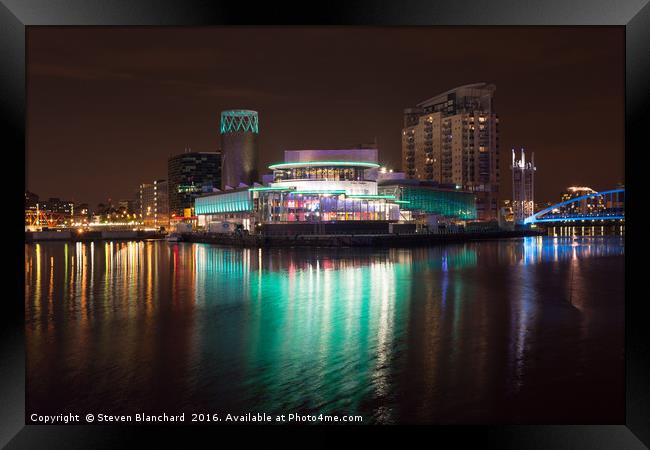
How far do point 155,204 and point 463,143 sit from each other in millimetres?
87365

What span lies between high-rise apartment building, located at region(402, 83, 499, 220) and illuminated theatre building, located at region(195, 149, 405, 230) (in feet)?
129

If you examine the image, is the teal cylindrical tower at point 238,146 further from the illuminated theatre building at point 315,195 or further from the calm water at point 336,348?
the calm water at point 336,348

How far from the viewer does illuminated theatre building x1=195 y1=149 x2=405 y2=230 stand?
2458 inches

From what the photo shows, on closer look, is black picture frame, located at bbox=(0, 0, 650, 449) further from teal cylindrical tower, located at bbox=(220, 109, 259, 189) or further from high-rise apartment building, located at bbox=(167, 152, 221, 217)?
high-rise apartment building, located at bbox=(167, 152, 221, 217)

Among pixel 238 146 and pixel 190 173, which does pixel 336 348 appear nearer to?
pixel 238 146

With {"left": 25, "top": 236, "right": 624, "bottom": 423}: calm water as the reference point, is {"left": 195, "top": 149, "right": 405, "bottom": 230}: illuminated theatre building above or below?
above

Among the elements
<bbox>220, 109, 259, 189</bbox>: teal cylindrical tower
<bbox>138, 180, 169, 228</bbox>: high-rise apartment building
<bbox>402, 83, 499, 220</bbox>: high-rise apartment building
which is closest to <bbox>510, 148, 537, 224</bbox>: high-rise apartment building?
<bbox>402, 83, 499, 220</bbox>: high-rise apartment building

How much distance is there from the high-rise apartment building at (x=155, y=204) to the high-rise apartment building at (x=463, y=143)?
2650 inches

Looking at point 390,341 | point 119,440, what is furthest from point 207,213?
point 119,440

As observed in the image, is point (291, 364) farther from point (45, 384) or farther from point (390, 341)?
point (45, 384)
